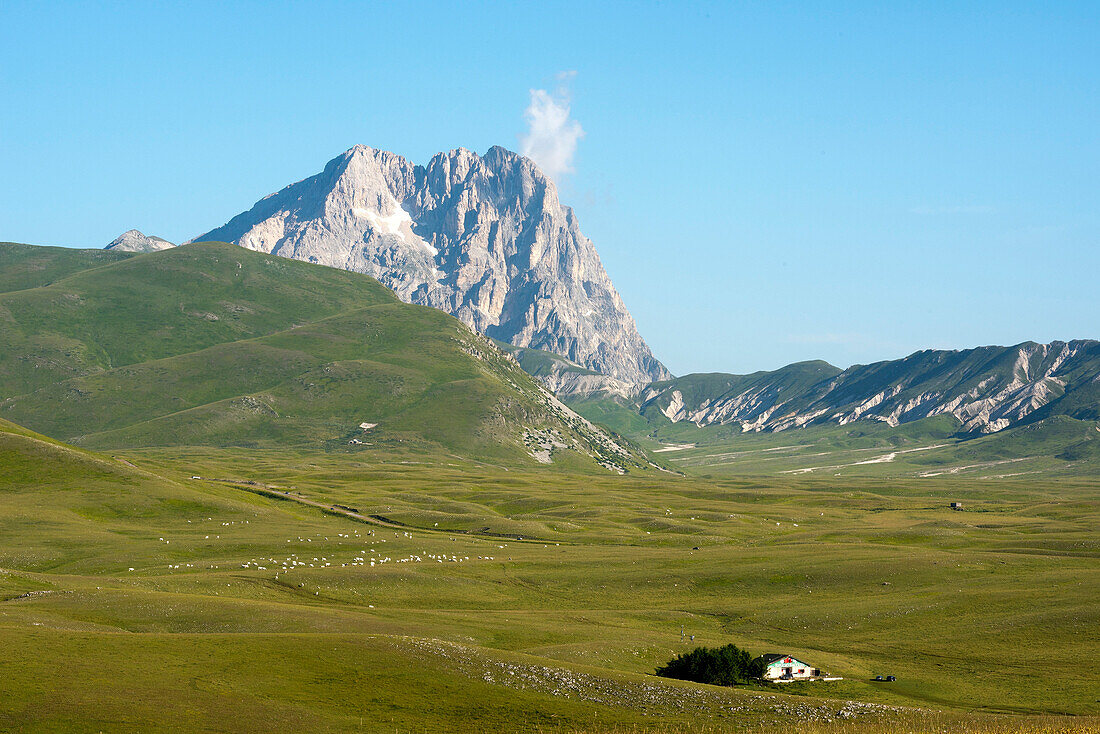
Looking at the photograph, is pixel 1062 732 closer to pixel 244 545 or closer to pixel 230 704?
pixel 230 704

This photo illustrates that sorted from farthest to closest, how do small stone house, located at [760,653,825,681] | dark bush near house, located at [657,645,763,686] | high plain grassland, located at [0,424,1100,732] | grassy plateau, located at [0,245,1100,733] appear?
small stone house, located at [760,653,825,681], dark bush near house, located at [657,645,763,686], high plain grassland, located at [0,424,1100,732], grassy plateau, located at [0,245,1100,733]

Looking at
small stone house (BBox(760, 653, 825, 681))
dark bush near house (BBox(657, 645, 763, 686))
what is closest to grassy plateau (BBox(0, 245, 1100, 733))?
small stone house (BBox(760, 653, 825, 681))

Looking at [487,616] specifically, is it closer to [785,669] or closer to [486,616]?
[486,616]

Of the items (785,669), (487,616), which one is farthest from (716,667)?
(487,616)

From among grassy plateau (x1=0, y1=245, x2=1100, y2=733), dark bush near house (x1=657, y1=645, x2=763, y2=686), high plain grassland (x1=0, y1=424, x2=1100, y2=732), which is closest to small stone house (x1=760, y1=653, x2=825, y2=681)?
dark bush near house (x1=657, y1=645, x2=763, y2=686)

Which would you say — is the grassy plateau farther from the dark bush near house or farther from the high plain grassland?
the dark bush near house

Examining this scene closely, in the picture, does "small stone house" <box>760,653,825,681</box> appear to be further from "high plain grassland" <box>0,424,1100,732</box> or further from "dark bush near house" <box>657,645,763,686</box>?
"high plain grassland" <box>0,424,1100,732</box>

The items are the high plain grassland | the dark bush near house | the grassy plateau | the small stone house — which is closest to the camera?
the grassy plateau

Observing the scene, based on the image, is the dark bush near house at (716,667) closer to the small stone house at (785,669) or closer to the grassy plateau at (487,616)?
Result: the small stone house at (785,669)

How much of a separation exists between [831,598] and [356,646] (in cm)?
7382

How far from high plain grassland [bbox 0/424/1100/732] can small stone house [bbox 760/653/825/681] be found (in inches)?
127

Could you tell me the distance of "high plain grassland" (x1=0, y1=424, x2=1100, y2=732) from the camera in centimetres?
5853

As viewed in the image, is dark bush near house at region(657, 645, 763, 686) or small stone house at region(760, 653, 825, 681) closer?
dark bush near house at region(657, 645, 763, 686)

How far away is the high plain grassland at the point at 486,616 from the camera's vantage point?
5853 centimetres
